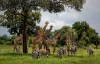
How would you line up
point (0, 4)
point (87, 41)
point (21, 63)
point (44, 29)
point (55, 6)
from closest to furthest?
point (21, 63) < point (44, 29) < point (0, 4) < point (55, 6) < point (87, 41)

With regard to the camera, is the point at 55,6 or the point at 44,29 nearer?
the point at 44,29

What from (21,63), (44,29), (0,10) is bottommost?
(21,63)

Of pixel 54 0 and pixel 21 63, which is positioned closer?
pixel 21 63

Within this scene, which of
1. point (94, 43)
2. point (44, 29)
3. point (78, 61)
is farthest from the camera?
point (94, 43)

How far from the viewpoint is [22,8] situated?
44.0m

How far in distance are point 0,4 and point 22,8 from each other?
9.19 ft

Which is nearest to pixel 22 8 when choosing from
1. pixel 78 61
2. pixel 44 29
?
pixel 44 29

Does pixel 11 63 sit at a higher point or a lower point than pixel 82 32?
lower

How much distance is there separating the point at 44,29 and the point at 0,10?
26.5 ft

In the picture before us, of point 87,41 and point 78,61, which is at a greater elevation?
point 87,41

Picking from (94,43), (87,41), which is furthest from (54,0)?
(94,43)

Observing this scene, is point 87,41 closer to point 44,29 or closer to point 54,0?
point 54,0

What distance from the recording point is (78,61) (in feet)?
109

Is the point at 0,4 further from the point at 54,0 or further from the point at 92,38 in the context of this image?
the point at 92,38
